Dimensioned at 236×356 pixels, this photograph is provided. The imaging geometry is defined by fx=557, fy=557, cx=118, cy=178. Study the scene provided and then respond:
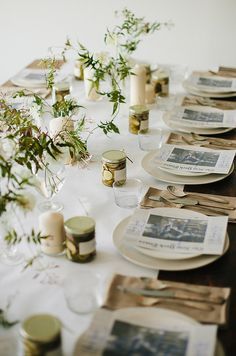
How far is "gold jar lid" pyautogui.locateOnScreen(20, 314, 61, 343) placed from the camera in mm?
1051

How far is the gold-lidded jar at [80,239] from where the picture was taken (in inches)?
55.1

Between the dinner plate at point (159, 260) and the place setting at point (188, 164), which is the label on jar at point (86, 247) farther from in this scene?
the place setting at point (188, 164)

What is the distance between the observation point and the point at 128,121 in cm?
241

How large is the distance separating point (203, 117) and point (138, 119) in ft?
1.06

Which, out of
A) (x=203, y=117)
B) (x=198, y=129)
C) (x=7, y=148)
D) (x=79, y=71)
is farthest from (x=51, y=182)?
(x=79, y=71)

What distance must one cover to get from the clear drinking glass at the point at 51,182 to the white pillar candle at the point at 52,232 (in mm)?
186

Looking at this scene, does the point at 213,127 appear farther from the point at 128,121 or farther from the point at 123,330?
the point at 123,330

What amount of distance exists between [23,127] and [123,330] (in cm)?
72

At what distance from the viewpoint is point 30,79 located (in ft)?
9.46

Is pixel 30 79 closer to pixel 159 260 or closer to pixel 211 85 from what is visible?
pixel 211 85

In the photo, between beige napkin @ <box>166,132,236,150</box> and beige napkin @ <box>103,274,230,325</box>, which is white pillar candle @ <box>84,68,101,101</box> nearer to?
beige napkin @ <box>166,132,236,150</box>

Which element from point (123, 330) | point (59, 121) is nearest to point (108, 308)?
point (123, 330)

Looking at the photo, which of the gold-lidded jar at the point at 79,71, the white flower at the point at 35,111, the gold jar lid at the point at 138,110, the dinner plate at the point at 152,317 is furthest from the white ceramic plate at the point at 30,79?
the dinner plate at the point at 152,317

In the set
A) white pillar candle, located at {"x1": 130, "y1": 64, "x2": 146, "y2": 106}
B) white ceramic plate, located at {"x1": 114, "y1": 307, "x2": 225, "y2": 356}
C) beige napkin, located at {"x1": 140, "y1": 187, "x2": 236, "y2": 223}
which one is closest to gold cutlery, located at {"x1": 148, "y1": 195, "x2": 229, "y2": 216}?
beige napkin, located at {"x1": 140, "y1": 187, "x2": 236, "y2": 223}
